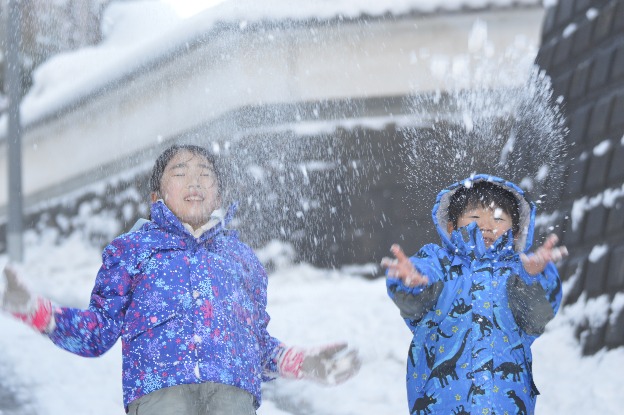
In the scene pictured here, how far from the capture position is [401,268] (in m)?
2.74

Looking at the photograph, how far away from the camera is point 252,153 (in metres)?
7.81

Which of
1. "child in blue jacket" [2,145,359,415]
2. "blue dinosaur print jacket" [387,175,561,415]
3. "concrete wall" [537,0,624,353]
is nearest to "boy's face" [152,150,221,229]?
"child in blue jacket" [2,145,359,415]

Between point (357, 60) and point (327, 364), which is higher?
point (357, 60)

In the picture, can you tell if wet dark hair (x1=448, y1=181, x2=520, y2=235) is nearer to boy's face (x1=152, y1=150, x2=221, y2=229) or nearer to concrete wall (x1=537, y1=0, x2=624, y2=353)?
boy's face (x1=152, y1=150, x2=221, y2=229)

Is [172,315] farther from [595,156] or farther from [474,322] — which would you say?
[595,156]

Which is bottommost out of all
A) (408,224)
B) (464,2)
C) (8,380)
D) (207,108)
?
(8,380)

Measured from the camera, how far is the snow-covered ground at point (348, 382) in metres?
4.80

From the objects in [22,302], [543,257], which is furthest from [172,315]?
[543,257]

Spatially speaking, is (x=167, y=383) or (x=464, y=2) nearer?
(x=167, y=383)

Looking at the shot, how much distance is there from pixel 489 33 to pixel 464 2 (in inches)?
13.6

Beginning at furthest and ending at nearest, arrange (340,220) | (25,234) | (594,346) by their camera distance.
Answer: (25,234), (340,220), (594,346)

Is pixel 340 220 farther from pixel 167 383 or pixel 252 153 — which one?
pixel 167 383

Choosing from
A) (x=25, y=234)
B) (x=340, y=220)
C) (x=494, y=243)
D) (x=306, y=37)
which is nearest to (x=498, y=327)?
(x=494, y=243)

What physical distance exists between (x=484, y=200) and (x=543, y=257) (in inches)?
18.3
